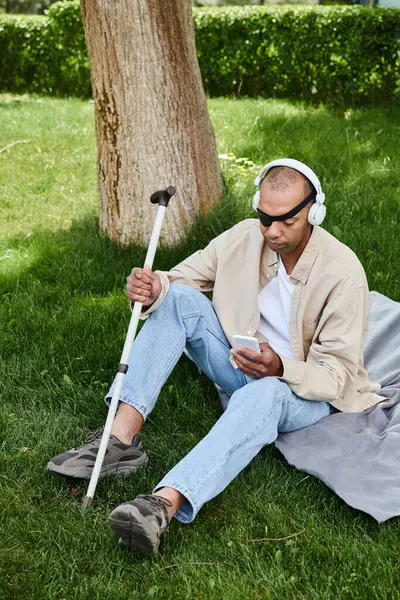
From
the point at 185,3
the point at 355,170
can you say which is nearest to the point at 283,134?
the point at 355,170

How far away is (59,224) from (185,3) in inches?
78.4

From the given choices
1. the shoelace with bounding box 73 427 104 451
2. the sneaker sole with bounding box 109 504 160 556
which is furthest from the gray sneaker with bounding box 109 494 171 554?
the shoelace with bounding box 73 427 104 451

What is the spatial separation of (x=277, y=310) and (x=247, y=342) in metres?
0.60

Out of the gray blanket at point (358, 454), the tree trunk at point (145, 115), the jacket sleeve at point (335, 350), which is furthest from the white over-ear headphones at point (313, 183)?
the tree trunk at point (145, 115)

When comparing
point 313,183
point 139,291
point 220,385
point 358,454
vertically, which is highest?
point 313,183

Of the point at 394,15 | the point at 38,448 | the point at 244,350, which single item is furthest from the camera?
the point at 394,15

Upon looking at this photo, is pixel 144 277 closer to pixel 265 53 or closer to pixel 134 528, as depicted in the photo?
pixel 134 528

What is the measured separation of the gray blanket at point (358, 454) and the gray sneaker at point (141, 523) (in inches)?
31.8

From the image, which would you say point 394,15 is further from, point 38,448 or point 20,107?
point 38,448

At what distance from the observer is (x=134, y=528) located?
10.1 feet

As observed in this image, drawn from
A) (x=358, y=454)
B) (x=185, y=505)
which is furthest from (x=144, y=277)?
(x=358, y=454)

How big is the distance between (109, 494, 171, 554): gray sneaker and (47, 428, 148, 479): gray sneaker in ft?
1.66

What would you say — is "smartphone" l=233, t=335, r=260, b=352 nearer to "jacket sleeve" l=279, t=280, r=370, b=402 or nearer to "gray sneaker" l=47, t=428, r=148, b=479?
"jacket sleeve" l=279, t=280, r=370, b=402

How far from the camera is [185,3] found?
5.87 meters
